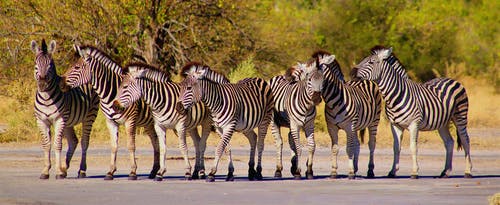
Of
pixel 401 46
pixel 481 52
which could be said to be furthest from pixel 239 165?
pixel 481 52

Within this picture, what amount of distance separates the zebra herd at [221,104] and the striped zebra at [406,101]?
2cm

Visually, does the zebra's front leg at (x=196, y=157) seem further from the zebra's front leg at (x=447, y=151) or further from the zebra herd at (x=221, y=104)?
the zebra's front leg at (x=447, y=151)

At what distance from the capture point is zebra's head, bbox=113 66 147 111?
54.9 feet

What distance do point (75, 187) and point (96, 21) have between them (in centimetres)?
1191

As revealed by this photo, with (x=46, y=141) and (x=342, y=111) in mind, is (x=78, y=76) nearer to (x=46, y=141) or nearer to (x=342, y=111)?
(x=46, y=141)

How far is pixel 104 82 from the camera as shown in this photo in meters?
17.3

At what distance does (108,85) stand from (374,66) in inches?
177

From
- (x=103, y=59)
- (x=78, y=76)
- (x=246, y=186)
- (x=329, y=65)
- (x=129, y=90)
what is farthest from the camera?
(x=329, y=65)

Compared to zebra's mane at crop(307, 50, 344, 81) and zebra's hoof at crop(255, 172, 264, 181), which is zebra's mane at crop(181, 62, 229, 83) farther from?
zebra's hoof at crop(255, 172, 264, 181)

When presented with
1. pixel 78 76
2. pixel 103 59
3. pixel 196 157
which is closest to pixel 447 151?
pixel 196 157

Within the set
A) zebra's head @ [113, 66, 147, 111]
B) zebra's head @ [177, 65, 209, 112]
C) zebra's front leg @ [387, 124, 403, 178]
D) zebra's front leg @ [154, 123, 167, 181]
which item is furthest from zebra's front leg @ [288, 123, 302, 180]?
zebra's head @ [113, 66, 147, 111]

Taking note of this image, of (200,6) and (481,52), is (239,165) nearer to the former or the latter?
(200,6)

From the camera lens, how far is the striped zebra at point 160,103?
16.8 metres

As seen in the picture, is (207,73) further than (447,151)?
No
